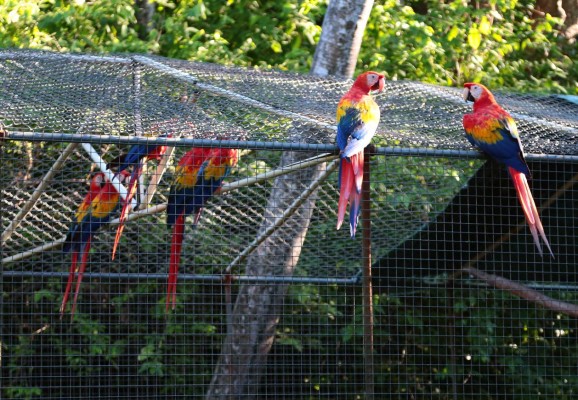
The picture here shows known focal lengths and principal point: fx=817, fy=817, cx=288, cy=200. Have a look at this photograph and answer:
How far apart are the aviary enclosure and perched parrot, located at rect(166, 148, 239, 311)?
9cm

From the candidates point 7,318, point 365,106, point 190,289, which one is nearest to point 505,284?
point 365,106

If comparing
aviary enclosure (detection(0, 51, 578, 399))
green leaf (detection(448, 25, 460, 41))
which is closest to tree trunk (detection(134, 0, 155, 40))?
aviary enclosure (detection(0, 51, 578, 399))

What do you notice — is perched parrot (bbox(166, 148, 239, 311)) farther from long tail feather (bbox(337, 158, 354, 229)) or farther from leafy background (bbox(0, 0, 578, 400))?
leafy background (bbox(0, 0, 578, 400))

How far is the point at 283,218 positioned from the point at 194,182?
0.44m

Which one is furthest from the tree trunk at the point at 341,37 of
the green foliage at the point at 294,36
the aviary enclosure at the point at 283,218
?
the green foliage at the point at 294,36

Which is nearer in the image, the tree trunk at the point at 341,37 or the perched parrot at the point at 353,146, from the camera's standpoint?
the perched parrot at the point at 353,146

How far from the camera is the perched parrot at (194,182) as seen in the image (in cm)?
324

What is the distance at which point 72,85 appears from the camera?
2939 millimetres

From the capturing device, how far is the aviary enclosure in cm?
271

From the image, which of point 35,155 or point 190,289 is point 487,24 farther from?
point 35,155

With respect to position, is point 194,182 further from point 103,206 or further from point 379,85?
point 379,85

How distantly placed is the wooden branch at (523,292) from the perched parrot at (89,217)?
1.59m

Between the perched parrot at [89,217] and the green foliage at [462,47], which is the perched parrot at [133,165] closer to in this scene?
the perched parrot at [89,217]

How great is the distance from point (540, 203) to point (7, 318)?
3.09 metres
